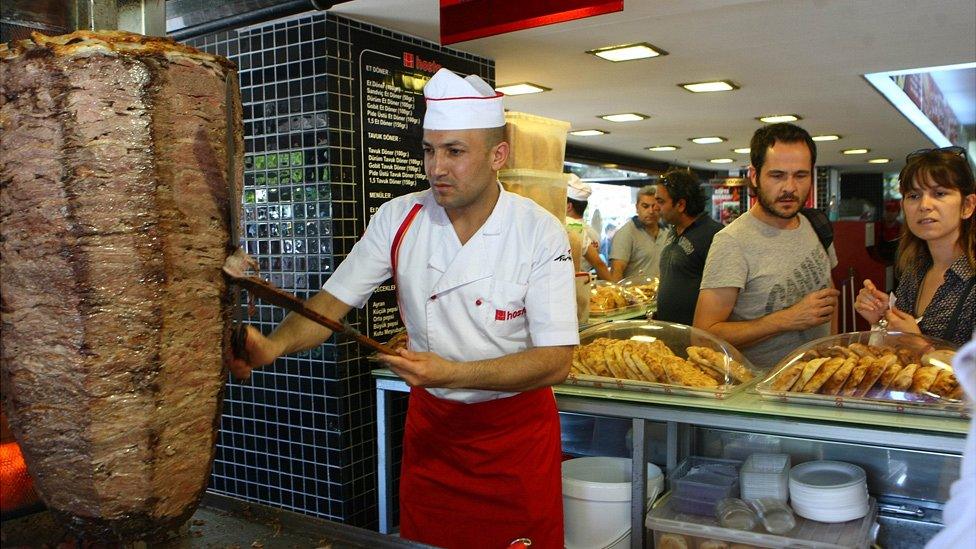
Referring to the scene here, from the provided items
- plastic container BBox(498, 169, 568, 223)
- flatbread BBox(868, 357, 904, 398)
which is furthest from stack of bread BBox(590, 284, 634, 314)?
flatbread BBox(868, 357, 904, 398)

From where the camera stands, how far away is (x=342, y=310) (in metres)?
2.36

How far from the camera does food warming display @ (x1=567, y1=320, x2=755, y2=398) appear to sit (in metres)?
2.75

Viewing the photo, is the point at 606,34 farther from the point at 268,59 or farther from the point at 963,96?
the point at 963,96

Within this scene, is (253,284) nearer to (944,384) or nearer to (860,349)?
(944,384)

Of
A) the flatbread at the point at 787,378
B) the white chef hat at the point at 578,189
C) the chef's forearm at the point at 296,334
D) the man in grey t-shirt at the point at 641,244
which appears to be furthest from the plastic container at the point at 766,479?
the man in grey t-shirt at the point at 641,244

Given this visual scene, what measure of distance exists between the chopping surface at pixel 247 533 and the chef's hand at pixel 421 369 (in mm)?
345

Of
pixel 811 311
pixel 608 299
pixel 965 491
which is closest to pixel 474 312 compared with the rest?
pixel 811 311

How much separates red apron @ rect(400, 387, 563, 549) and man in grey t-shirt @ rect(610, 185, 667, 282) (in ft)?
16.9

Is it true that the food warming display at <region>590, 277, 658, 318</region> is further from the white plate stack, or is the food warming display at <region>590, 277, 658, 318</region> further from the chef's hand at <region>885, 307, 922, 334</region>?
the white plate stack

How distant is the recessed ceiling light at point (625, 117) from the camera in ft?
25.5

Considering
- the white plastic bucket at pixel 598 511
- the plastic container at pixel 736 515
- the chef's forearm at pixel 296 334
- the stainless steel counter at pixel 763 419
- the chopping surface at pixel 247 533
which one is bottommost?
the white plastic bucket at pixel 598 511

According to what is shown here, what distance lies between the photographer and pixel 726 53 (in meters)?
5.00

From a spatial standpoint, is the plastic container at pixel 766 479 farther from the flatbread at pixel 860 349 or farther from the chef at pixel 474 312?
the chef at pixel 474 312

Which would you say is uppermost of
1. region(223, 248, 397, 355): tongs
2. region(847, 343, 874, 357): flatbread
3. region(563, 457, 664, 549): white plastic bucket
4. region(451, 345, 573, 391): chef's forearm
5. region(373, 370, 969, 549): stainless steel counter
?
region(223, 248, 397, 355): tongs
